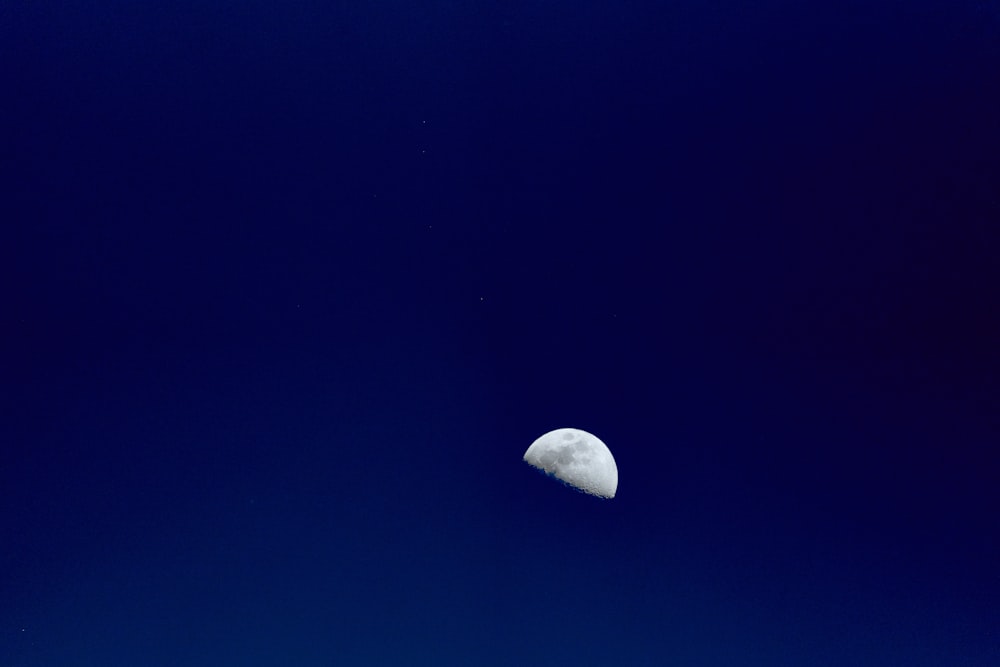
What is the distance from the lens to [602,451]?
5.64 meters

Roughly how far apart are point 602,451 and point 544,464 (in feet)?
2.10

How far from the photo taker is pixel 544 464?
5496mm
